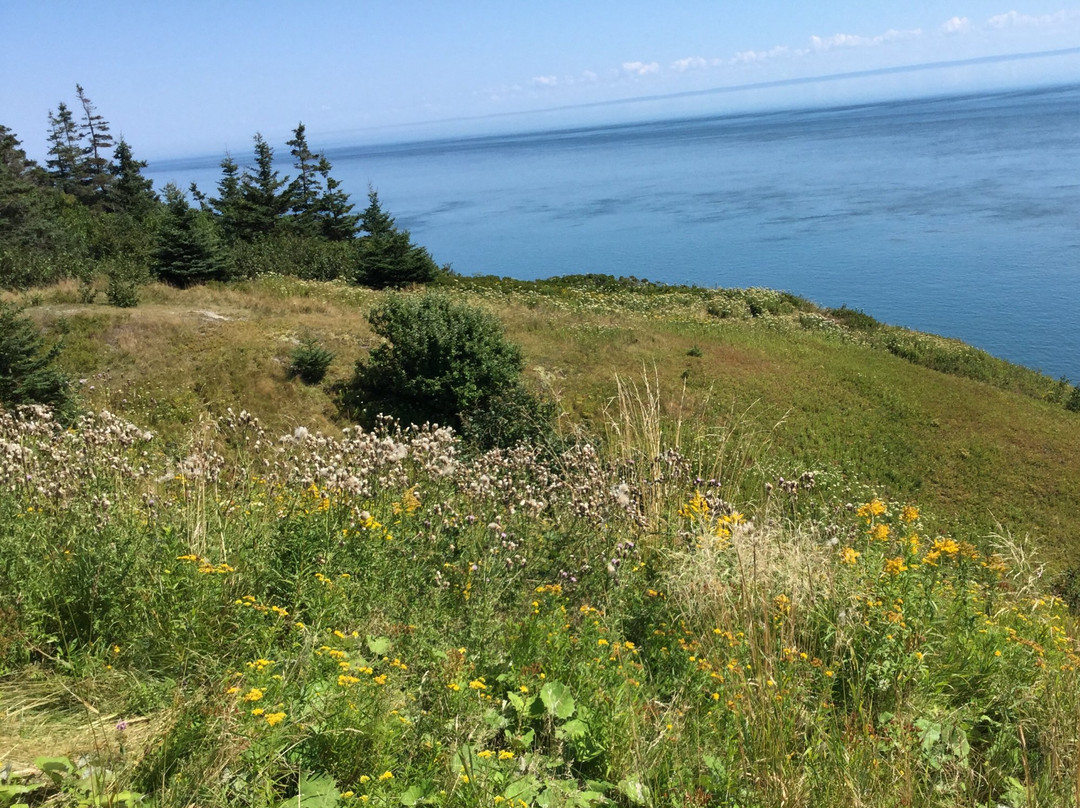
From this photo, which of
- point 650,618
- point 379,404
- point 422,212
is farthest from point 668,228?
point 650,618

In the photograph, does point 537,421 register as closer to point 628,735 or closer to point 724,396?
point 724,396

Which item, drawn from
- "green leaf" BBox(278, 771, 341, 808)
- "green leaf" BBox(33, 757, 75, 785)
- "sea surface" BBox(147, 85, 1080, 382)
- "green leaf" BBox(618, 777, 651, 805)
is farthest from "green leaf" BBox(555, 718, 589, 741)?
"sea surface" BBox(147, 85, 1080, 382)

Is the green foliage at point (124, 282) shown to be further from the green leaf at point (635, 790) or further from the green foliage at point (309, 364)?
the green leaf at point (635, 790)

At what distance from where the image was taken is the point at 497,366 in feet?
50.8

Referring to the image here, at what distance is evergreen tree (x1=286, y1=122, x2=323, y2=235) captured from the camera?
40500 millimetres

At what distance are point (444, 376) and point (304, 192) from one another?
110 feet

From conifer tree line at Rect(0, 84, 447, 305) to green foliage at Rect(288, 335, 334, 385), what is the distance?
623 centimetres

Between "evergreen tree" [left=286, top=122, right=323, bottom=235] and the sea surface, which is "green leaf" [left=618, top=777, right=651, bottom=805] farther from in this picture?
"evergreen tree" [left=286, top=122, right=323, bottom=235]

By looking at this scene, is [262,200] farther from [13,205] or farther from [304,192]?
[13,205]

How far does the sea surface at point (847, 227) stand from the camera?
3844 centimetres

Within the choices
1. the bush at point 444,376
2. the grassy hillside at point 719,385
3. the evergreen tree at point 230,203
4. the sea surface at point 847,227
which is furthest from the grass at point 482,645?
the evergreen tree at point 230,203

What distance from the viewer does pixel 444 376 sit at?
49.6 ft

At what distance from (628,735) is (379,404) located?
13.4 meters

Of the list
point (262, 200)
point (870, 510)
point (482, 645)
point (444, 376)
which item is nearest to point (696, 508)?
point (870, 510)
